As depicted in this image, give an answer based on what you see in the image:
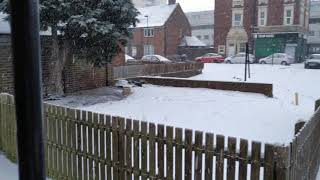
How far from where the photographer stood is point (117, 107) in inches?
555

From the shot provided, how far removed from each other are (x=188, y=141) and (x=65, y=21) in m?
11.7

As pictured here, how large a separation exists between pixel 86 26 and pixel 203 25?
74973 millimetres

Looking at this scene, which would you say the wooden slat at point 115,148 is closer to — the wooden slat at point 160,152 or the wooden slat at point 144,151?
the wooden slat at point 144,151

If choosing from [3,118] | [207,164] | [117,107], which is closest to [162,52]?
[117,107]

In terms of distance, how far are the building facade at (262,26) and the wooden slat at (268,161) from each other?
46.7 m

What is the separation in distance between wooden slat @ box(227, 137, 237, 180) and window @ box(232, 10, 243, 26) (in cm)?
4968

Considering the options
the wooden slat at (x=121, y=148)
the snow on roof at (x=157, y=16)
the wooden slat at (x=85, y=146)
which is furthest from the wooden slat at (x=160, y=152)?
the snow on roof at (x=157, y=16)

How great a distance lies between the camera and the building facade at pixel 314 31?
63.2m

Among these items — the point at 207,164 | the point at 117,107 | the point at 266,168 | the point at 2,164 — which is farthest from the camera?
the point at 117,107

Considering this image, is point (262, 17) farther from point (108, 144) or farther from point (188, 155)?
point (188, 155)

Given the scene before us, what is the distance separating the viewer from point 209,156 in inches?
167

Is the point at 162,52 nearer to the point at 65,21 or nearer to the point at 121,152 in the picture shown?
the point at 65,21

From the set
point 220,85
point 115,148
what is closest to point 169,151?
point 115,148

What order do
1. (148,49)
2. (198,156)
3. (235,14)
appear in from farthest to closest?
(148,49) < (235,14) < (198,156)
